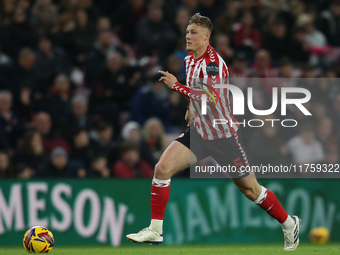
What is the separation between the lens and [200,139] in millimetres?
6105

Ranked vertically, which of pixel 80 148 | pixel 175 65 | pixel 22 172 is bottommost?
pixel 22 172

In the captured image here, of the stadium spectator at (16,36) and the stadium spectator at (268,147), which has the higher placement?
the stadium spectator at (16,36)

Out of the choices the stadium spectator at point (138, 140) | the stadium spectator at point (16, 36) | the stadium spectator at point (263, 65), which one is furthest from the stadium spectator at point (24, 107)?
the stadium spectator at point (263, 65)

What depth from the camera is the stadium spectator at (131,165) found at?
30.7 ft

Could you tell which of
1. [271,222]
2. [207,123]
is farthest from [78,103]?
[207,123]

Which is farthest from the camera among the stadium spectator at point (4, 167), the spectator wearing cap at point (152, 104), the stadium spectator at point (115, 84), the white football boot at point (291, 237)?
the stadium spectator at point (115, 84)

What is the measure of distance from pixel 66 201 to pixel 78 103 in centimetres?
197

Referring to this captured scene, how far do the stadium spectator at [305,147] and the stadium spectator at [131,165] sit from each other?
2403 millimetres

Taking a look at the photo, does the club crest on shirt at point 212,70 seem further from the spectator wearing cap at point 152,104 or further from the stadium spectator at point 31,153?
the spectator wearing cap at point 152,104

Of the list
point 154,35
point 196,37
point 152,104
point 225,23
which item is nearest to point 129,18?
point 154,35

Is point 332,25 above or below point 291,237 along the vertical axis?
above

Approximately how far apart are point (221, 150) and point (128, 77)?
192 inches

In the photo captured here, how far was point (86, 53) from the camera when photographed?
35.7ft

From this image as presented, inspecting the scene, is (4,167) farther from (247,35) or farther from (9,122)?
(247,35)
